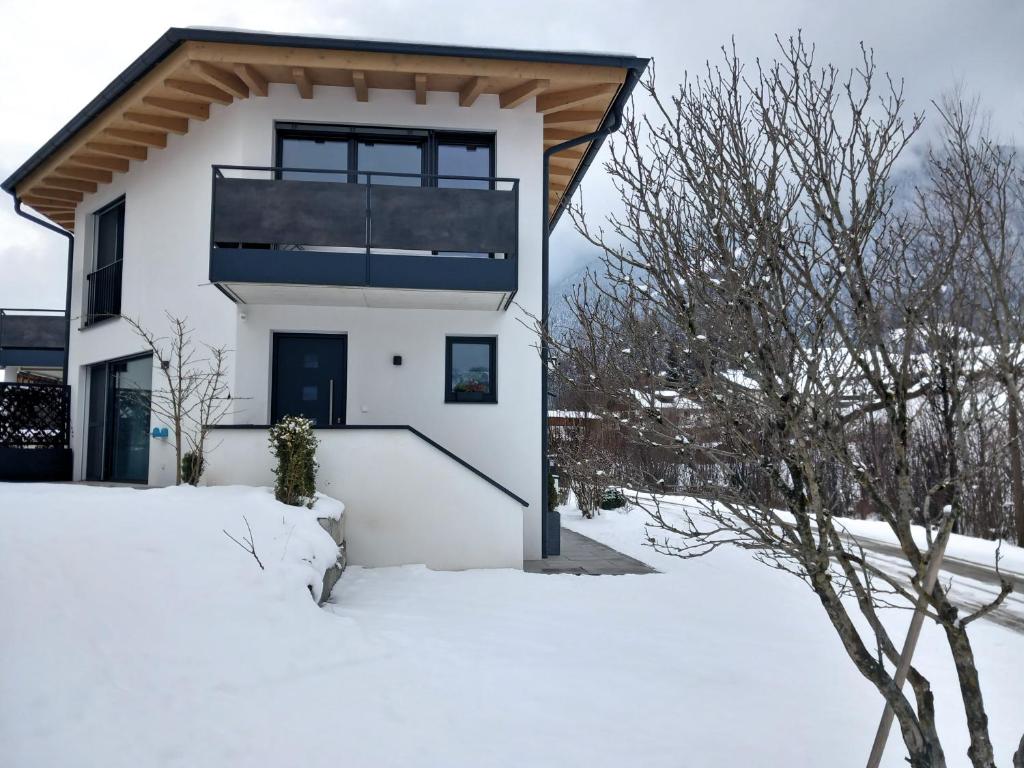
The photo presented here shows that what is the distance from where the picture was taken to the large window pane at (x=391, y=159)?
9.34 m

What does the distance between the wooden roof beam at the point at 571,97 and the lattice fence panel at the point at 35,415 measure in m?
8.03

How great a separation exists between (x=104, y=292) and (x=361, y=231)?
555cm

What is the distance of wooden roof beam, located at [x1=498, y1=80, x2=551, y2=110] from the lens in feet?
29.1

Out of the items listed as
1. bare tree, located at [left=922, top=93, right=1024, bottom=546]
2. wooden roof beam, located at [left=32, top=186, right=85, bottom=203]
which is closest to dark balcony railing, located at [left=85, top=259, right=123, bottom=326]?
wooden roof beam, located at [left=32, top=186, right=85, bottom=203]

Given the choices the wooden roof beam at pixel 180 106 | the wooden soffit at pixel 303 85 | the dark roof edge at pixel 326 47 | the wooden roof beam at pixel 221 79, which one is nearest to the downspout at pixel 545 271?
the wooden soffit at pixel 303 85

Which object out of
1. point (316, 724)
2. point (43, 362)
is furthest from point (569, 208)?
point (43, 362)

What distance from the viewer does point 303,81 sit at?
28.7ft

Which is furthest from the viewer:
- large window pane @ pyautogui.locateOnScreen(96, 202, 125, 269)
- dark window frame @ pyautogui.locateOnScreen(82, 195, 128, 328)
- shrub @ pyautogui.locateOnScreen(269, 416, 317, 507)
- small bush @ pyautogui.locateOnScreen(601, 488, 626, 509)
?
small bush @ pyautogui.locateOnScreen(601, 488, 626, 509)

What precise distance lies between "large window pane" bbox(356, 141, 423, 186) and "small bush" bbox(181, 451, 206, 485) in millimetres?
4147

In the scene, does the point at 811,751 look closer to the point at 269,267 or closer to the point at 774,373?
the point at 774,373

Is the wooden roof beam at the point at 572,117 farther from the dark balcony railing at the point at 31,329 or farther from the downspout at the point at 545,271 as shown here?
the dark balcony railing at the point at 31,329

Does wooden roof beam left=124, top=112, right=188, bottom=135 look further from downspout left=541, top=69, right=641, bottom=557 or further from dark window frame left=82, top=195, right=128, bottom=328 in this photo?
downspout left=541, top=69, right=641, bottom=557

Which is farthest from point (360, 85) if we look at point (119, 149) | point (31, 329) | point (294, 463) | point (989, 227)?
point (31, 329)

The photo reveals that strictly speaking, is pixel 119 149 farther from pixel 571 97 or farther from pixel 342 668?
pixel 342 668
